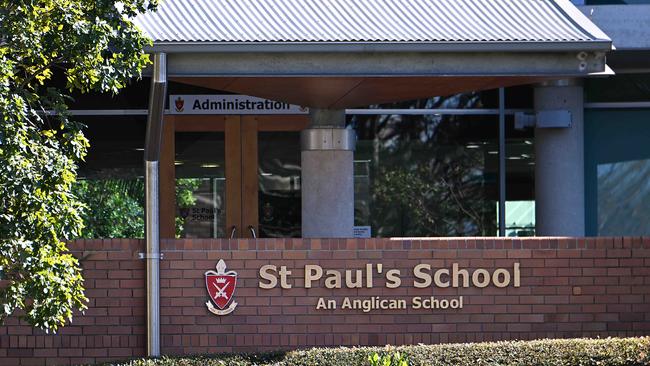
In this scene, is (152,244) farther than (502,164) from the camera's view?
No

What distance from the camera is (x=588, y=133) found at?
16.2 metres

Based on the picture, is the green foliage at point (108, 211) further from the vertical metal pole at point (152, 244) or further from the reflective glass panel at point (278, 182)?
the reflective glass panel at point (278, 182)

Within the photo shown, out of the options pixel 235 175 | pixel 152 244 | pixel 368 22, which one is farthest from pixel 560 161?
pixel 152 244

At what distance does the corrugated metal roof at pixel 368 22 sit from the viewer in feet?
34.2

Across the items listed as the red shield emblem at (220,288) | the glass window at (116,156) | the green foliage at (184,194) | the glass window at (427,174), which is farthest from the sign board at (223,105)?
the red shield emblem at (220,288)

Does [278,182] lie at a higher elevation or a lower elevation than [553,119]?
lower

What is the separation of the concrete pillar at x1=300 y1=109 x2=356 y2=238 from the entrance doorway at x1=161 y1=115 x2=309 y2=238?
396cm

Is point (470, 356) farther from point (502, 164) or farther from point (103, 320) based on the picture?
point (502, 164)

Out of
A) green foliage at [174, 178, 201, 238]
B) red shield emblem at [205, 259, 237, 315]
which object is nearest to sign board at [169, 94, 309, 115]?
green foliage at [174, 178, 201, 238]

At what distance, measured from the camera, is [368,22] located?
11.0 meters

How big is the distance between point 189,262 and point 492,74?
3.32 meters

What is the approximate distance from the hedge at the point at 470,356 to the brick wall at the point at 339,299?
2.70 ft

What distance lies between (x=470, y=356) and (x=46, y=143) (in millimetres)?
3979

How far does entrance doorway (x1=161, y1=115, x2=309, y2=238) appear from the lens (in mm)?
16094
